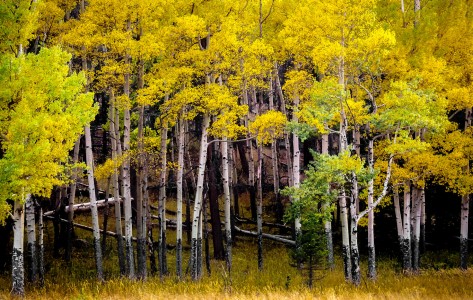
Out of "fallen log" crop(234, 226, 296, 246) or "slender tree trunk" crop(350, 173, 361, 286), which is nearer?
"slender tree trunk" crop(350, 173, 361, 286)

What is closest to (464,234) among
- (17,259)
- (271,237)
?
(271,237)

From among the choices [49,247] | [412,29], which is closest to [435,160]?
[412,29]

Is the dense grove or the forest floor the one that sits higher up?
the dense grove

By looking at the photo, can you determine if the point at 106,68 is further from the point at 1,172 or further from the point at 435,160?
the point at 435,160

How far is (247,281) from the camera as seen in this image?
16109mm

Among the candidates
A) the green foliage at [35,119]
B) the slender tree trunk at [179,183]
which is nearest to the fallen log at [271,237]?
the slender tree trunk at [179,183]

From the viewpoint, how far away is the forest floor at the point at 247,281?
39.2ft

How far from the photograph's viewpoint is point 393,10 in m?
16.5

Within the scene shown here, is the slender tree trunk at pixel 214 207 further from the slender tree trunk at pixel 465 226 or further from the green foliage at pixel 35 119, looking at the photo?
the slender tree trunk at pixel 465 226

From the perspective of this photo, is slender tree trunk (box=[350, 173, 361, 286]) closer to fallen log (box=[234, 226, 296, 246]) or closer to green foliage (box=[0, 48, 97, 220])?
green foliage (box=[0, 48, 97, 220])

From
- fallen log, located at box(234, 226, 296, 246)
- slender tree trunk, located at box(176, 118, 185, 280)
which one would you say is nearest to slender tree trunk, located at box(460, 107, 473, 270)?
fallen log, located at box(234, 226, 296, 246)

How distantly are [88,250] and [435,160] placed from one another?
56.0 feet

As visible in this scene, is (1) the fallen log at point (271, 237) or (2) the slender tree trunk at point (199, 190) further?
(1) the fallen log at point (271, 237)

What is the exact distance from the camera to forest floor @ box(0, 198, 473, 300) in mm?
11945
